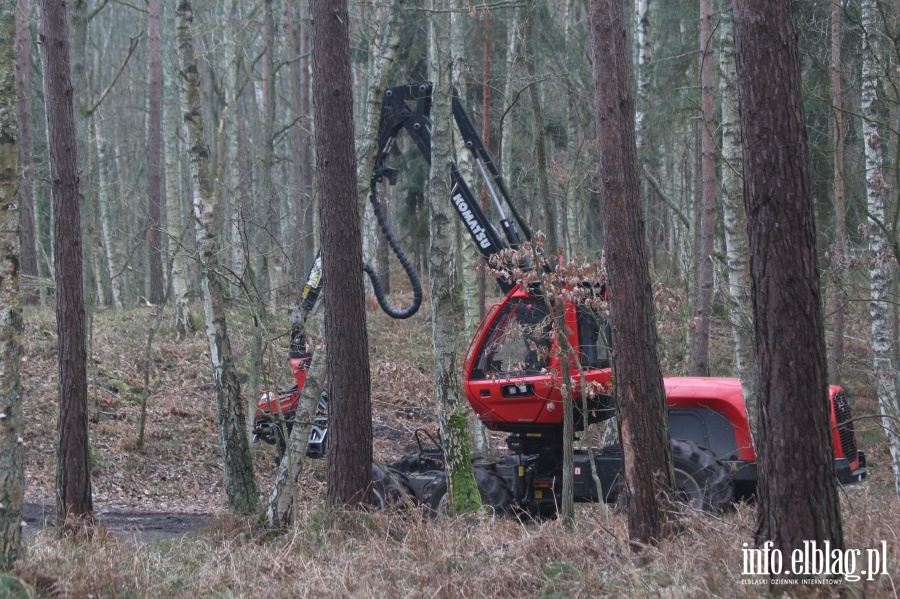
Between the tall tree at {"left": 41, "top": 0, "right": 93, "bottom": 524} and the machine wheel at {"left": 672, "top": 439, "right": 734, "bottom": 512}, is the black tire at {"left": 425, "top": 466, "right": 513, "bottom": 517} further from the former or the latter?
the tall tree at {"left": 41, "top": 0, "right": 93, "bottom": 524}

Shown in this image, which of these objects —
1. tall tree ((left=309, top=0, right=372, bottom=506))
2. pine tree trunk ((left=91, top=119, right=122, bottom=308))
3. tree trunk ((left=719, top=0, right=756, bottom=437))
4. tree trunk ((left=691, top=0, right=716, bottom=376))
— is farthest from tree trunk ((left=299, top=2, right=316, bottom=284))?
tree trunk ((left=719, top=0, right=756, bottom=437))

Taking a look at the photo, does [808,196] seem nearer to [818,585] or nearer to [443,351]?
[818,585]

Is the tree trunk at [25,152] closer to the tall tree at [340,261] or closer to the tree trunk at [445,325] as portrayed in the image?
the tall tree at [340,261]

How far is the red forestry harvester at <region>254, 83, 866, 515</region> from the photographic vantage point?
366 inches

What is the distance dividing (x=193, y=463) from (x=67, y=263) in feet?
21.3

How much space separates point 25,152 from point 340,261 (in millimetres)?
13543

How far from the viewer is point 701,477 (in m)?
9.12

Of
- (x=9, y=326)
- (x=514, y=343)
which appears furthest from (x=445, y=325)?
(x=9, y=326)

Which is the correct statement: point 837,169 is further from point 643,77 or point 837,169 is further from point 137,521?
point 137,521

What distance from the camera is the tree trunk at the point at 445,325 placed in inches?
377

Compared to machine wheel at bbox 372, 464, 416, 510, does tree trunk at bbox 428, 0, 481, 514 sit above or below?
above

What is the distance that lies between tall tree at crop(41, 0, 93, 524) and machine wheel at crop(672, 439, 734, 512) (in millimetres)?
6554

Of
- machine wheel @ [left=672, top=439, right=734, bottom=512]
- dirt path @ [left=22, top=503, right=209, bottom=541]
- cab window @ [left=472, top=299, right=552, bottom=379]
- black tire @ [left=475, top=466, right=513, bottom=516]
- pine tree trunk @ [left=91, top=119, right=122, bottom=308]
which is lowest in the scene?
dirt path @ [left=22, top=503, right=209, bottom=541]

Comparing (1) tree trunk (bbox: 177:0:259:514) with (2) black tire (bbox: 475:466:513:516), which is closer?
(2) black tire (bbox: 475:466:513:516)
